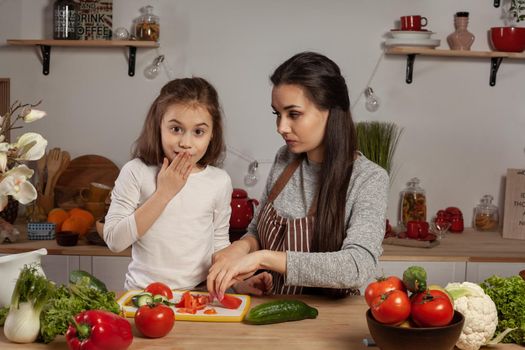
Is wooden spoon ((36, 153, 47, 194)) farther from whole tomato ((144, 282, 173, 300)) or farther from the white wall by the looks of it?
whole tomato ((144, 282, 173, 300))

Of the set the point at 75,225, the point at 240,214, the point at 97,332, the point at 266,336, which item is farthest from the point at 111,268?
the point at 97,332

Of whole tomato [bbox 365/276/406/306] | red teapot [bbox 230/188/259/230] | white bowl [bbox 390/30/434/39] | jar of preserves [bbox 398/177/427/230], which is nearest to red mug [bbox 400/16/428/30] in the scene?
white bowl [bbox 390/30/434/39]

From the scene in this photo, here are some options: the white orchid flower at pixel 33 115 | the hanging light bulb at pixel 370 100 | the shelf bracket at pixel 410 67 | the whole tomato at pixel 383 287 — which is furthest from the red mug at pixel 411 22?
the white orchid flower at pixel 33 115

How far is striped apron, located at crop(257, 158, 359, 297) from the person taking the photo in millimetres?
2180

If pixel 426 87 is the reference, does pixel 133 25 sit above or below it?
above

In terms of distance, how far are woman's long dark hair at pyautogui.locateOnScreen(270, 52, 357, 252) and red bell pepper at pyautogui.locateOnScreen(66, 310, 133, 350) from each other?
720mm

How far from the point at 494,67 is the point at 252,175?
4.42ft

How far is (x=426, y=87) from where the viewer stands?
3.90 m

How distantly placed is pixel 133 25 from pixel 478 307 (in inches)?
101

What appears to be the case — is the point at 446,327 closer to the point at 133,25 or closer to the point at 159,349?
the point at 159,349

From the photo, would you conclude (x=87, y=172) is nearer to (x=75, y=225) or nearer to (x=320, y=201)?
(x=75, y=225)

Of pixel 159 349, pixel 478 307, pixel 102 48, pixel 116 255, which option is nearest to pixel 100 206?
pixel 116 255

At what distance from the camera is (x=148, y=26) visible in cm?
366

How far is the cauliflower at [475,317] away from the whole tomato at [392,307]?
0.65ft
